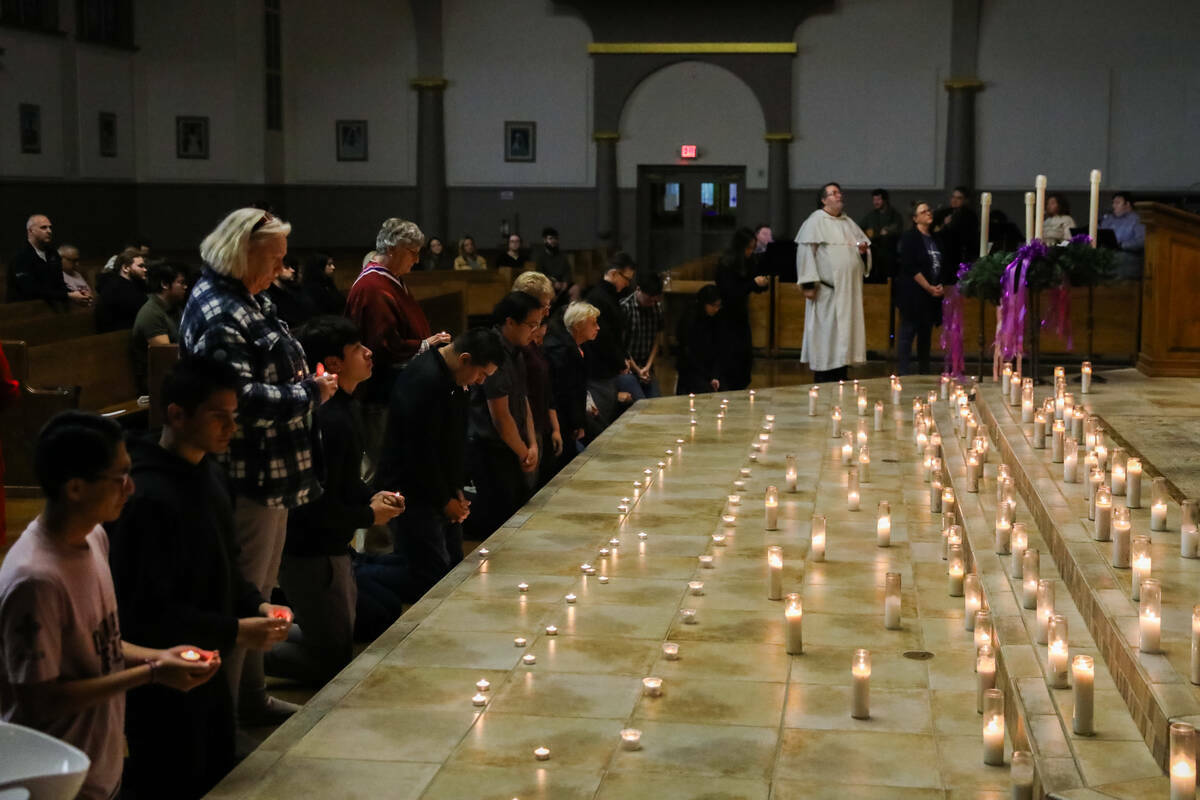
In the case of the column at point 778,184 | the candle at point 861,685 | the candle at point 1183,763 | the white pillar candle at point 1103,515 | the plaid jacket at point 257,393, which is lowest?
the candle at point 861,685

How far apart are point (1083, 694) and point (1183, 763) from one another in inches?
28.8

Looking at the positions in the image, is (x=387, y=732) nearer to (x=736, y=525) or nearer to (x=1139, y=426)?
(x=736, y=525)

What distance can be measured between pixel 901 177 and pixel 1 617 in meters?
22.2

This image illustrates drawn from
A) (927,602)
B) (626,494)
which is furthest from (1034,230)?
(927,602)

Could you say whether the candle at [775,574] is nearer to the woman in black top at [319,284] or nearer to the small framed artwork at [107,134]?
the woman in black top at [319,284]

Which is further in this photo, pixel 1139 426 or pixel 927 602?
pixel 1139 426

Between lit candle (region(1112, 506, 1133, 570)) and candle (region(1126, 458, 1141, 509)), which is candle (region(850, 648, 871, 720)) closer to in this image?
lit candle (region(1112, 506, 1133, 570))

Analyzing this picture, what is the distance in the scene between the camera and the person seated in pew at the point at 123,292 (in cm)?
1134

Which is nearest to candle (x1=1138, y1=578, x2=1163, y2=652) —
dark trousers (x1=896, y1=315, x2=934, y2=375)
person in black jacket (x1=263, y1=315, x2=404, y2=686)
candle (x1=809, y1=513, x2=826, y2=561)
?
candle (x1=809, y1=513, x2=826, y2=561)

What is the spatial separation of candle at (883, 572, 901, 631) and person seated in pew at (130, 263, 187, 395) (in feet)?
18.9

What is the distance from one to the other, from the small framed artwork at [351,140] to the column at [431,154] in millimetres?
960

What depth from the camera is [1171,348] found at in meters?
11.4

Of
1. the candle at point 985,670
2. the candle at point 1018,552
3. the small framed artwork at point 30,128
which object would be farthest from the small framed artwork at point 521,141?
the candle at point 985,670

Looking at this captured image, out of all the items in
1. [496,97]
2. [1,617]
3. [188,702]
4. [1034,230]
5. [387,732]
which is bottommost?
[387,732]
